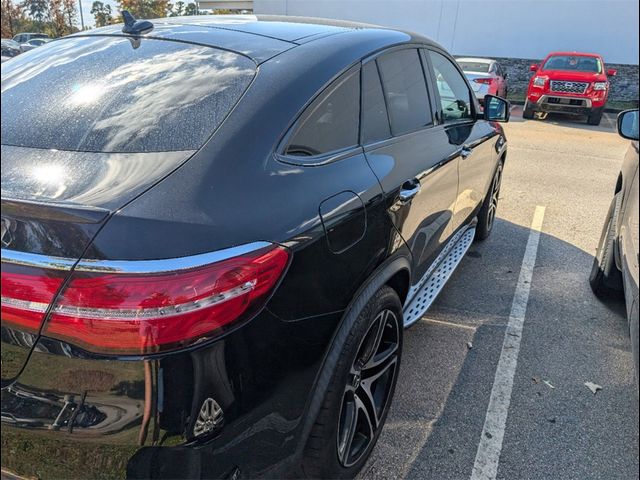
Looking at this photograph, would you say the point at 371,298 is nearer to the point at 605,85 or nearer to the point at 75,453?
the point at 75,453

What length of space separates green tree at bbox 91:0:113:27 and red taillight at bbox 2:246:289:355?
191cm

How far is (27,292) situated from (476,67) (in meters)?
15.3

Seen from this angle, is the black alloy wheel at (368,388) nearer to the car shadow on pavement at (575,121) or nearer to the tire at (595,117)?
the car shadow on pavement at (575,121)

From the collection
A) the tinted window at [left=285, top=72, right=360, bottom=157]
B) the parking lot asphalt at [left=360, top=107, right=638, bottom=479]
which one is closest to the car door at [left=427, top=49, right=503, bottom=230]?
the parking lot asphalt at [left=360, top=107, right=638, bottom=479]

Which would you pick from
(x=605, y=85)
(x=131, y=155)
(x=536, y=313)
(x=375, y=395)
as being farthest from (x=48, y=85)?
(x=605, y=85)

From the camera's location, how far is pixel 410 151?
2.65 meters

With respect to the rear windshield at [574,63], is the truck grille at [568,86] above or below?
below

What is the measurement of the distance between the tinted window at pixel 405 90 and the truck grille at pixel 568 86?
12387mm

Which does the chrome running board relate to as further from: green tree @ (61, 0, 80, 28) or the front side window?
the front side window

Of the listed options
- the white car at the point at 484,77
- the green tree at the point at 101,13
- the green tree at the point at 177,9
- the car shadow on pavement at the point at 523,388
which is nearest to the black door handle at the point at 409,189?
the car shadow on pavement at the point at 523,388

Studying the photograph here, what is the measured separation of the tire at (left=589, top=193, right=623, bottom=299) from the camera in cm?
357

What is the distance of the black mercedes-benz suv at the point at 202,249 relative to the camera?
1370 millimetres

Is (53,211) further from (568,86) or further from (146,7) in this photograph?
(568,86)

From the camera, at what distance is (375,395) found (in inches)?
97.6
